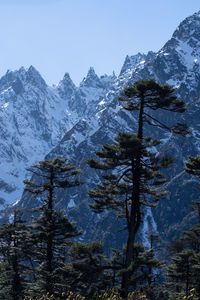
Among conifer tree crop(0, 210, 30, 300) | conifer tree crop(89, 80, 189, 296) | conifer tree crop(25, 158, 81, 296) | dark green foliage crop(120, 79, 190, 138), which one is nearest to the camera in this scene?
conifer tree crop(89, 80, 189, 296)

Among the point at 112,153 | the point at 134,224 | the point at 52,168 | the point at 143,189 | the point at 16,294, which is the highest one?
the point at 52,168

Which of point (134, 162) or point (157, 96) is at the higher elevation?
point (157, 96)

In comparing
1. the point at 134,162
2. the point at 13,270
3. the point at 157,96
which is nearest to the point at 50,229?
the point at 134,162

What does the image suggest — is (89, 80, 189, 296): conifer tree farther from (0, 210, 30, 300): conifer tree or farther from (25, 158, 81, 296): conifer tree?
(0, 210, 30, 300): conifer tree

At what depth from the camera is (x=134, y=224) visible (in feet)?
92.0

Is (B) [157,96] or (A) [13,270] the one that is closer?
(B) [157,96]

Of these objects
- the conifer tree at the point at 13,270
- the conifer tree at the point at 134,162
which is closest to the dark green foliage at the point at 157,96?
the conifer tree at the point at 134,162

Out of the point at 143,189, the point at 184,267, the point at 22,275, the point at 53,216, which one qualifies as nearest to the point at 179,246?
the point at 184,267

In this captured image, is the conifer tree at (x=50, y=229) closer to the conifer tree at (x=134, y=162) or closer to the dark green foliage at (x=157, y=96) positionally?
the conifer tree at (x=134, y=162)

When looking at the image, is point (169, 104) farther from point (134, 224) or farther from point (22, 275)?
point (22, 275)

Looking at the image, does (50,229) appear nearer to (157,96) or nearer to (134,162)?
(134,162)

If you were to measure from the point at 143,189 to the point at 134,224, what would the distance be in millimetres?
2343

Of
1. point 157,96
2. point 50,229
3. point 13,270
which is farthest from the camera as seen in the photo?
point 13,270

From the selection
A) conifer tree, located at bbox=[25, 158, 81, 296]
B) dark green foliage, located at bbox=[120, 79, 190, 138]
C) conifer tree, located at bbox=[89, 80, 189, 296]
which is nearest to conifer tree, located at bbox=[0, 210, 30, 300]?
conifer tree, located at bbox=[25, 158, 81, 296]
